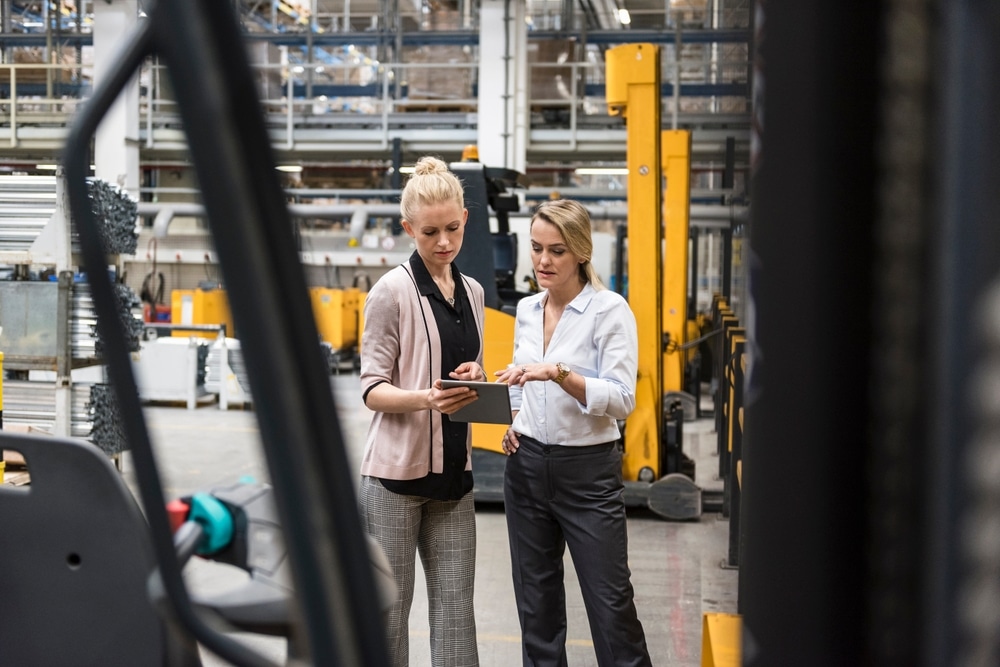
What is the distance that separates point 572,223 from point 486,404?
740 mm

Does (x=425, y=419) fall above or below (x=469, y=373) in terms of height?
below

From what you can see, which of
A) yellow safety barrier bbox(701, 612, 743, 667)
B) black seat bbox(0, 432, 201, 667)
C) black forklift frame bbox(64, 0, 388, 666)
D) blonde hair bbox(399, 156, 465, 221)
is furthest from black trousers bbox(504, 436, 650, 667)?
black forklift frame bbox(64, 0, 388, 666)

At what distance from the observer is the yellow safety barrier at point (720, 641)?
7.72 ft

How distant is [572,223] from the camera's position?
3.05 m

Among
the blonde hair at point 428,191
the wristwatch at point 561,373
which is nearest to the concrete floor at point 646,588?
the wristwatch at point 561,373

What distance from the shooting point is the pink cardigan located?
268cm

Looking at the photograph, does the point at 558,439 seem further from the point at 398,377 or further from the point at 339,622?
the point at 339,622

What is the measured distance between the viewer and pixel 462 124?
48.4 feet

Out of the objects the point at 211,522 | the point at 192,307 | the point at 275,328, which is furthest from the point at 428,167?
the point at 192,307

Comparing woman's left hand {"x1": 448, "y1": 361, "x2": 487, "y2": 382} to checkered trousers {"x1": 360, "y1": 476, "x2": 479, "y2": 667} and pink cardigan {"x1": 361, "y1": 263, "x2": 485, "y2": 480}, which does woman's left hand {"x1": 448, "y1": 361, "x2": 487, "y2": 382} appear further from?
checkered trousers {"x1": 360, "y1": 476, "x2": 479, "y2": 667}

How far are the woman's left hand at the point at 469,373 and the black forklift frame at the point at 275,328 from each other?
2.00 meters

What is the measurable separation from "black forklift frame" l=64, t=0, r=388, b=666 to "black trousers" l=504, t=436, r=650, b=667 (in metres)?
2.39

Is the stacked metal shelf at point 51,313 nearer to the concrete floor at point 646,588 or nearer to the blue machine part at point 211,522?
the concrete floor at point 646,588

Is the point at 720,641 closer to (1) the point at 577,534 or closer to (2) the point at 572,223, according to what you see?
(1) the point at 577,534
